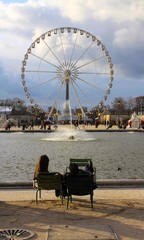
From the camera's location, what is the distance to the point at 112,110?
17162 centimetres

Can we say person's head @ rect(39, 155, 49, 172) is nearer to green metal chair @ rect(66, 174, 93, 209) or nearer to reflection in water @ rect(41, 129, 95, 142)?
green metal chair @ rect(66, 174, 93, 209)

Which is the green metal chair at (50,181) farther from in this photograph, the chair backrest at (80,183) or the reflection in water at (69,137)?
the reflection in water at (69,137)

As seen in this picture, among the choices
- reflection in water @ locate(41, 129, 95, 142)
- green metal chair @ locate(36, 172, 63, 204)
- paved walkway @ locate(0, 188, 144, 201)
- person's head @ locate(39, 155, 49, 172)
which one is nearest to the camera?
green metal chair @ locate(36, 172, 63, 204)

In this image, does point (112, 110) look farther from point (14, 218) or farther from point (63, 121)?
point (14, 218)

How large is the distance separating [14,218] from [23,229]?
83 cm

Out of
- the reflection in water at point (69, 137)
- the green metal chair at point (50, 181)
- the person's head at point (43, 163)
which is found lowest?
the reflection in water at point (69, 137)

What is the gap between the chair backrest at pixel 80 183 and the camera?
884 centimetres

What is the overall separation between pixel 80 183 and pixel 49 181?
2.97ft

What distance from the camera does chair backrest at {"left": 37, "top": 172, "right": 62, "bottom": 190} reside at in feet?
30.8

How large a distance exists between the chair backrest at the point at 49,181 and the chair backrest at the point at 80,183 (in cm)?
55

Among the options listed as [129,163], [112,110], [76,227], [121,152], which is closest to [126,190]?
[76,227]

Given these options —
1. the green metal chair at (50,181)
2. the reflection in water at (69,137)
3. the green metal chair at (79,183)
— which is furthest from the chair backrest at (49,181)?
the reflection in water at (69,137)

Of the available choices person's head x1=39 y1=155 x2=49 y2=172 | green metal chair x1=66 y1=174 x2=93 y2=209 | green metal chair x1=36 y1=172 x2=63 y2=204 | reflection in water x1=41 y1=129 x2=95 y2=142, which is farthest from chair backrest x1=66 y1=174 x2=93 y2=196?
reflection in water x1=41 y1=129 x2=95 y2=142

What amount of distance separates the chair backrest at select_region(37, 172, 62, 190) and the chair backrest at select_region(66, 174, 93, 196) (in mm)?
546
